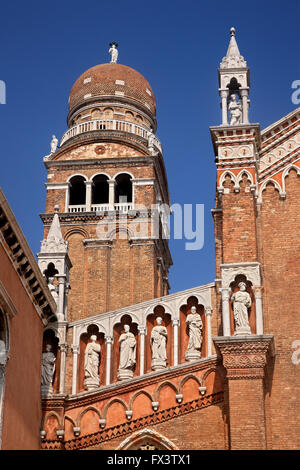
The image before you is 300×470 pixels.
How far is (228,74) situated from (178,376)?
668 centimetres

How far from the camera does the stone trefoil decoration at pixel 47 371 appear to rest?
55.5 ft

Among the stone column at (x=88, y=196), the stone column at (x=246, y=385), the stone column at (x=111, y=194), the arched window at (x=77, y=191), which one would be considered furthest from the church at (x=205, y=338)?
the arched window at (x=77, y=191)

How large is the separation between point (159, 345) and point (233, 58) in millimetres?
6596

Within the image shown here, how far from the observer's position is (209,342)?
1677 cm

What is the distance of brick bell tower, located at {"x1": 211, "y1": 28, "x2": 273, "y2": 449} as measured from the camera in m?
15.2

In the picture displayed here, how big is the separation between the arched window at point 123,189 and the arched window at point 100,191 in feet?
1.78

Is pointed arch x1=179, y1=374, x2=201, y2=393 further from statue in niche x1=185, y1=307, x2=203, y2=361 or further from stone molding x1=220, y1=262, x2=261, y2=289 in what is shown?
stone molding x1=220, y1=262, x2=261, y2=289

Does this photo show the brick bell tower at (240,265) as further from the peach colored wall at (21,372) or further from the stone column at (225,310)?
the peach colored wall at (21,372)

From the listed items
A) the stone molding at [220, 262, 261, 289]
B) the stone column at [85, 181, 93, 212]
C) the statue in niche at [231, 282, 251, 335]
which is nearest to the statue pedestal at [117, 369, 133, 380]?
the statue in niche at [231, 282, 251, 335]

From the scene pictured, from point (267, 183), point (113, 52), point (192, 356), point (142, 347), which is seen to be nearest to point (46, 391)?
point (142, 347)

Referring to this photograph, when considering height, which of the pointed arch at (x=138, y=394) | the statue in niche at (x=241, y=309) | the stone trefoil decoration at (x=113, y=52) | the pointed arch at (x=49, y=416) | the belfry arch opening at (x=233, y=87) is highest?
the stone trefoil decoration at (x=113, y=52)

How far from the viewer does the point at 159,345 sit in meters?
16.9
